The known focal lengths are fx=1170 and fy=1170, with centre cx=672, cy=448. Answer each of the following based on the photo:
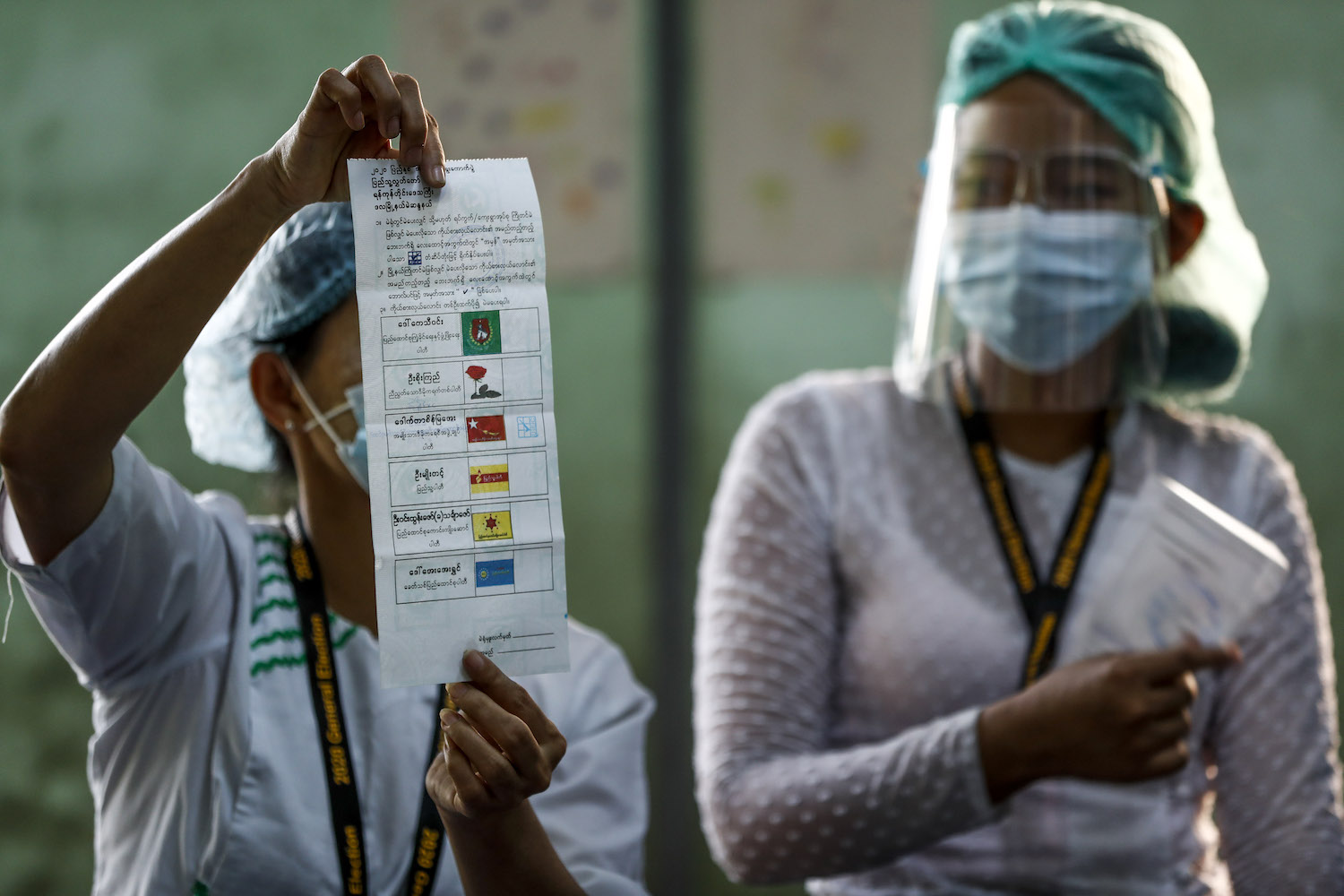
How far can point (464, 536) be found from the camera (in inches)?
37.2

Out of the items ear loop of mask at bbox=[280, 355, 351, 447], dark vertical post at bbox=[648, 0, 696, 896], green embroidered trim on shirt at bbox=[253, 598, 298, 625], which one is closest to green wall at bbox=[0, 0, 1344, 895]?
dark vertical post at bbox=[648, 0, 696, 896]

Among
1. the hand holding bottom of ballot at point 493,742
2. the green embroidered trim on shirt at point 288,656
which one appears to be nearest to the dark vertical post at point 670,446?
the green embroidered trim on shirt at point 288,656

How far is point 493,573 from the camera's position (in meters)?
0.95

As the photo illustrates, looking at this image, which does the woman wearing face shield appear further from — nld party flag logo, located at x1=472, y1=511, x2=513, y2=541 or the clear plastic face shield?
nld party flag logo, located at x1=472, y1=511, x2=513, y2=541

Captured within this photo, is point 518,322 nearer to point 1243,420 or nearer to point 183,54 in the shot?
point 183,54

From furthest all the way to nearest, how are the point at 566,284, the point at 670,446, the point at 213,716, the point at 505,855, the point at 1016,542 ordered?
the point at 670,446
the point at 566,284
the point at 1016,542
the point at 213,716
the point at 505,855

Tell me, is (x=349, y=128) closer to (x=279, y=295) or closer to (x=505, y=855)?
(x=279, y=295)

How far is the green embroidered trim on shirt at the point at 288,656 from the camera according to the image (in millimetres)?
1213

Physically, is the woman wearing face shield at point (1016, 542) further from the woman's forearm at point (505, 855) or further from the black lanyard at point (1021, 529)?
the woman's forearm at point (505, 855)

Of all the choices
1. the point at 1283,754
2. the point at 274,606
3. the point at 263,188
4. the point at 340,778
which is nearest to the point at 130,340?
the point at 263,188

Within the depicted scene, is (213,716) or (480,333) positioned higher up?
(480,333)

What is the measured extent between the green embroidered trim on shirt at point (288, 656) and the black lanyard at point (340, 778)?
Result: 0.01 meters

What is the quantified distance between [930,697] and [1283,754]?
47cm

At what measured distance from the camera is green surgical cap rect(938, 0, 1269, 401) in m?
1.61
